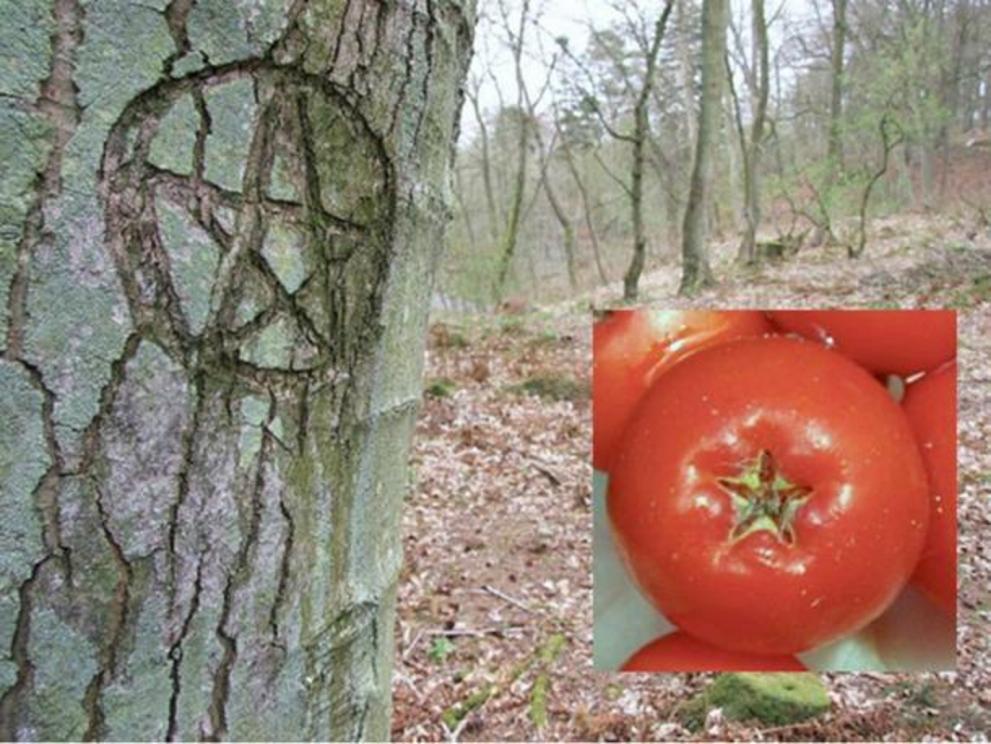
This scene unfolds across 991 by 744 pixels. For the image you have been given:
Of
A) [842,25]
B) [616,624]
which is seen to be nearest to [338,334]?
[616,624]

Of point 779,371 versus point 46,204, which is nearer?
point 46,204

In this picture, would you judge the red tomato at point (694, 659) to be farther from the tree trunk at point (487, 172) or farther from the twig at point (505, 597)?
the tree trunk at point (487, 172)

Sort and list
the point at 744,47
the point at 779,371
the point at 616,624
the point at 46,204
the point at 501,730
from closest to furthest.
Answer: the point at 46,204, the point at 779,371, the point at 616,624, the point at 501,730, the point at 744,47

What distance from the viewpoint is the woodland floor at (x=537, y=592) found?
2387 millimetres

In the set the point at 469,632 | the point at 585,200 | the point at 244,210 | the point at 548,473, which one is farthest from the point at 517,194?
the point at 244,210

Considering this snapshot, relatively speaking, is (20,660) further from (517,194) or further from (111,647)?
(517,194)

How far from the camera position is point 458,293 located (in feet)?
39.8

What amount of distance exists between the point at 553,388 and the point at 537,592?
2599 millimetres

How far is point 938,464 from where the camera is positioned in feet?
5.13

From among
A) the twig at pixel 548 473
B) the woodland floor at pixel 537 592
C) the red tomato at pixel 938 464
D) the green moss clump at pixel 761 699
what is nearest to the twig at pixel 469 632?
the woodland floor at pixel 537 592

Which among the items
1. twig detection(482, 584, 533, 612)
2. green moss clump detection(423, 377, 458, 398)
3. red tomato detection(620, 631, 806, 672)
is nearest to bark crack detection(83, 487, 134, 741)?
red tomato detection(620, 631, 806, 672)

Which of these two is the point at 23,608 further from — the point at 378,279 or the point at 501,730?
the point at 501,730

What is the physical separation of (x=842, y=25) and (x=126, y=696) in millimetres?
13430

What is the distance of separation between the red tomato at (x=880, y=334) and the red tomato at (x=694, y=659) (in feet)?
1.89
